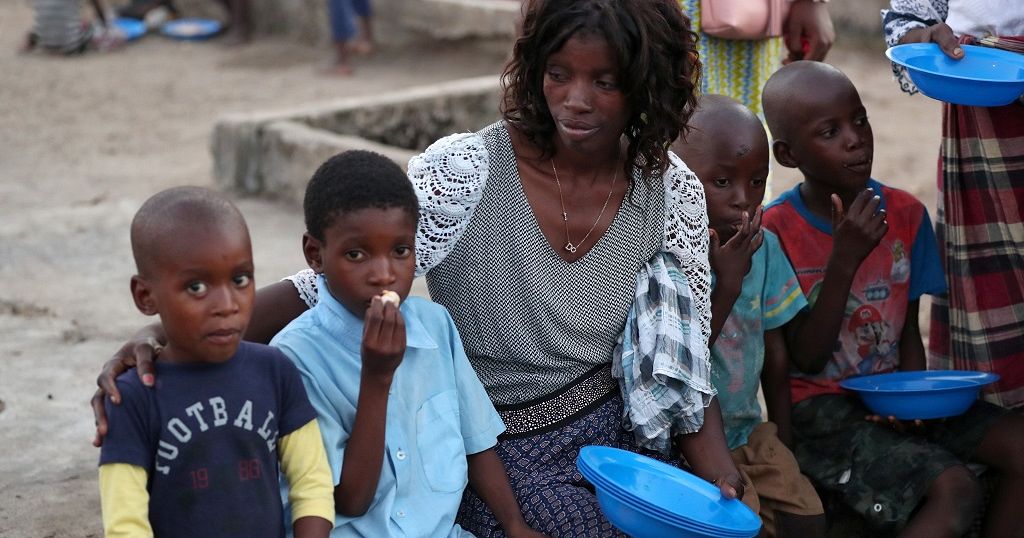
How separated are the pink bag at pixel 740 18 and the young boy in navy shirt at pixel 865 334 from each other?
0.62 m

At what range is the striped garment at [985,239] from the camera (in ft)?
9.73

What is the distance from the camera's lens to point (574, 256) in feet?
8.36

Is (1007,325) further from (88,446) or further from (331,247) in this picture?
(88,446)

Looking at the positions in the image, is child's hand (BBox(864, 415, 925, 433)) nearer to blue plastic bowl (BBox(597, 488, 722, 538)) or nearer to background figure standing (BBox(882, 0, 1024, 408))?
background figure standing (BBox(882, 0, 1024, 408))

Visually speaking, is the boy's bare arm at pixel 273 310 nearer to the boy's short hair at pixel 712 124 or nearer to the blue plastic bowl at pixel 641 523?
the blue plastic bowl at pixel 641 523

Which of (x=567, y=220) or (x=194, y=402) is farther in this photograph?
(x=567, y=220)

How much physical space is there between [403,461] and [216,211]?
0.61m

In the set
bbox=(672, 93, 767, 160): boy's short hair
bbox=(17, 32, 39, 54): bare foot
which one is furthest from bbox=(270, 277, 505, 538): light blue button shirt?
bbox=(17, 32, 39, 54): bare foot

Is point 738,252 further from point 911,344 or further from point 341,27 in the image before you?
point 341,27

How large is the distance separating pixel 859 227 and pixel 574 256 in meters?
0.70

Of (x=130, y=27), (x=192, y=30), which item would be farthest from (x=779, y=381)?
(x=130, y=27)

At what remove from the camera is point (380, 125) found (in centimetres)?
676

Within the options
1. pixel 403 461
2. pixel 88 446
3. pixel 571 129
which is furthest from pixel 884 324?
pixel 88 446

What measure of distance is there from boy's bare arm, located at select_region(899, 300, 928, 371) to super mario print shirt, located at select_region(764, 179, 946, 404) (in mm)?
17
